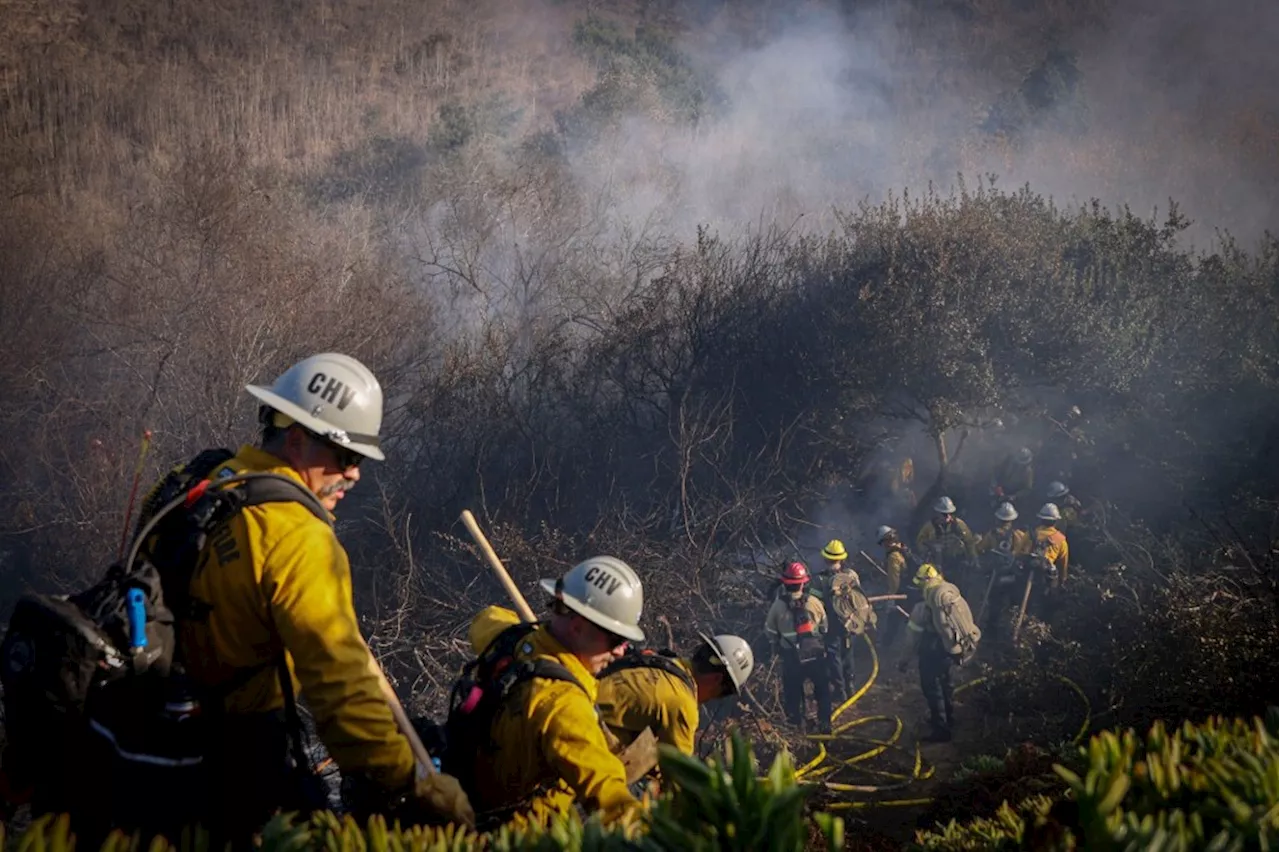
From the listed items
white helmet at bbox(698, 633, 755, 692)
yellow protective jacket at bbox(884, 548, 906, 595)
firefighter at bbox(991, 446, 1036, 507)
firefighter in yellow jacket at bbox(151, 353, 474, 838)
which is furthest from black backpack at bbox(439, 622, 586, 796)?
firefighter at bbox(991, 446, 1036, 507)

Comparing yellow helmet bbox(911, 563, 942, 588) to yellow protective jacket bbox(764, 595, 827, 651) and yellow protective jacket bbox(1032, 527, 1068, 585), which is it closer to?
yellow protective jacket bbox(764, 595, 827, 651)

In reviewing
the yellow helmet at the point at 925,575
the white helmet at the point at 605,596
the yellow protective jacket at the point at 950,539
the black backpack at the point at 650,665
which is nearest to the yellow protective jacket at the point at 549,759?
the white helmet at the point at 605,596

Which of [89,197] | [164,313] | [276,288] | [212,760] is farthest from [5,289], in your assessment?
[212,760]

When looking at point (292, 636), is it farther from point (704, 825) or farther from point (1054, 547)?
point (1054, 547)

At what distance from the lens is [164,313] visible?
13.1 m

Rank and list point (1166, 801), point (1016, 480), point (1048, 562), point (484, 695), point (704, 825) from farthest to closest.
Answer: point (1016, 480) → point (1048, 562) → point (484, 695) → point (1166, 801) → point (704, 825)

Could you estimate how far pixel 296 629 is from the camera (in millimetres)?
2742

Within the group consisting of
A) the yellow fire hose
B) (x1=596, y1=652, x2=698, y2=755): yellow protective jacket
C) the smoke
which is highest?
the smoke

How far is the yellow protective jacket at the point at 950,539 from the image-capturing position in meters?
13.2

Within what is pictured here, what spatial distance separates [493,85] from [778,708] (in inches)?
1046

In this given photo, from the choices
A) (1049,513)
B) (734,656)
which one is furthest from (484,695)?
(1049,513)

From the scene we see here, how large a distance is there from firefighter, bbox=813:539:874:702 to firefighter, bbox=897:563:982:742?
64 centimetres

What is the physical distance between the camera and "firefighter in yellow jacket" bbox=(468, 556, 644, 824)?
314 cm

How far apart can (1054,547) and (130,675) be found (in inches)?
460
